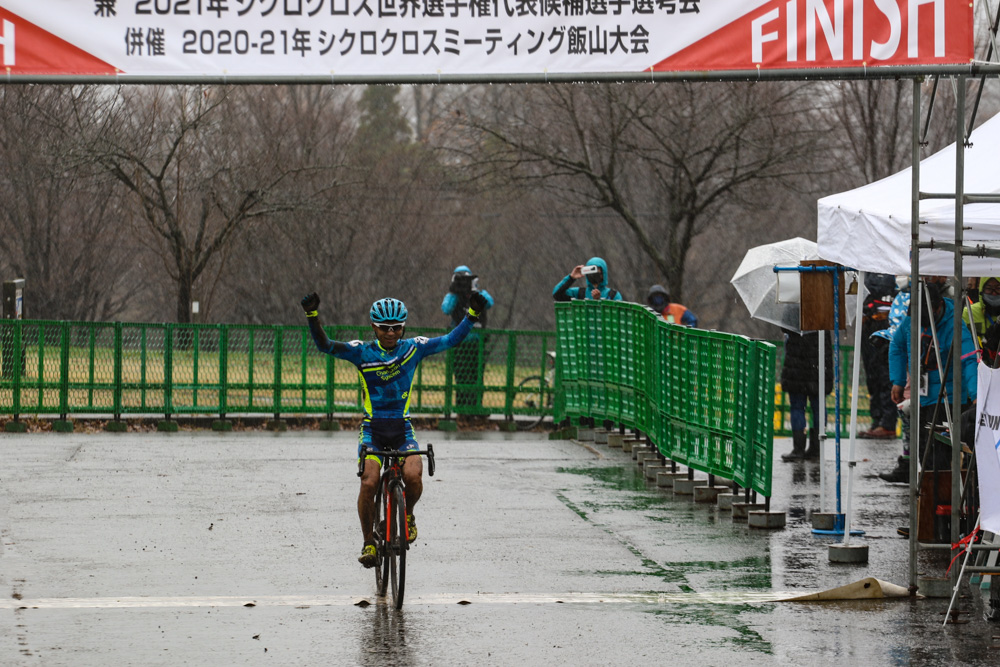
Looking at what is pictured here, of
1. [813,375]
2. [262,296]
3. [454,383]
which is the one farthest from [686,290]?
[813,375]

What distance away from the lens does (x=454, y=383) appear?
21016 mm

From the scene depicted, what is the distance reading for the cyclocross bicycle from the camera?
8.38m

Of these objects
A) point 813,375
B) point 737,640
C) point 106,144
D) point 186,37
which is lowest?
point 737,640

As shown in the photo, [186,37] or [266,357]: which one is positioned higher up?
[186,37]

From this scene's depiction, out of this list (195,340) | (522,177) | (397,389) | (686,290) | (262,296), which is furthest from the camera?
(686,290)

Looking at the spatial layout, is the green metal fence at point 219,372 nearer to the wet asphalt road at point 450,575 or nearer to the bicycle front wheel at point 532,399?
the bicycle front wheel at point 532,399

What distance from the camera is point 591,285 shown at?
18.3 m

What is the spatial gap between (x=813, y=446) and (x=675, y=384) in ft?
10.9

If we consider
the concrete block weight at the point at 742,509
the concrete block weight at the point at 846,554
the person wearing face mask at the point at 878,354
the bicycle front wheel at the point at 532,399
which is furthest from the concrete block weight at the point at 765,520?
the bicycle front wheel at the point at 532,399

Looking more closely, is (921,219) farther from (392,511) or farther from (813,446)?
(813,446)

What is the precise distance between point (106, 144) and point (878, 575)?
23.0 meters

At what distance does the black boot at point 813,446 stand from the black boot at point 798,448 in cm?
12

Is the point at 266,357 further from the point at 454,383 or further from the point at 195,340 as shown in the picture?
the point at 454,383

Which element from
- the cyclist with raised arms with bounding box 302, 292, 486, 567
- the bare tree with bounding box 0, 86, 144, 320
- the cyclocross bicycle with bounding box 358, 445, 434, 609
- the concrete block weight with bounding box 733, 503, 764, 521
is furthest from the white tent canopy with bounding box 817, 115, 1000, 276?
the bare tree with bounding box 0, 86, 144, 320
